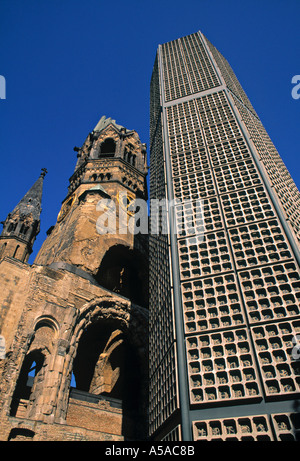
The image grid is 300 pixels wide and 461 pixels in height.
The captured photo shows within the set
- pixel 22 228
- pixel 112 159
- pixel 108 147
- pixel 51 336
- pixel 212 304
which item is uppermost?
pixel 108 147

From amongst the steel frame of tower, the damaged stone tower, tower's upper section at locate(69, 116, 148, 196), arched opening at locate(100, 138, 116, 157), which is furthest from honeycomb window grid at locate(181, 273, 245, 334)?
arched opening at locate(100, 138, 116, 157)

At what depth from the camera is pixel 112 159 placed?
23.1 metres

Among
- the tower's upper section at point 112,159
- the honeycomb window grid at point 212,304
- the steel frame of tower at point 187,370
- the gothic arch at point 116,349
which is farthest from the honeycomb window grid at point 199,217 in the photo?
the tower's upper section at point 112,159

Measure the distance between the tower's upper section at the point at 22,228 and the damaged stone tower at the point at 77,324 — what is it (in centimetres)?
7

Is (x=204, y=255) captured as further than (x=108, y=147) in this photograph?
No

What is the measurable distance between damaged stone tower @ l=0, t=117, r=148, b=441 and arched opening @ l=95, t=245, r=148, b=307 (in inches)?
2.3

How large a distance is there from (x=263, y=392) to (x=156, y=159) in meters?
10.6

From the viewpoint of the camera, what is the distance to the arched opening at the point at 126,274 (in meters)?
16.7

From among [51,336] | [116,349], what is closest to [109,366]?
[116,349]

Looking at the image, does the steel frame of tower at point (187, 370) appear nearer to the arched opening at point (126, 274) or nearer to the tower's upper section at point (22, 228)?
the arched opening at point (126, 274)

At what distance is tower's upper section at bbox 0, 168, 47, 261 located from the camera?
61.3ft

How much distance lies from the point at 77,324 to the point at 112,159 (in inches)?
564

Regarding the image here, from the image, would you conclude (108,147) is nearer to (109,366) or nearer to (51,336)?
(109,366)
